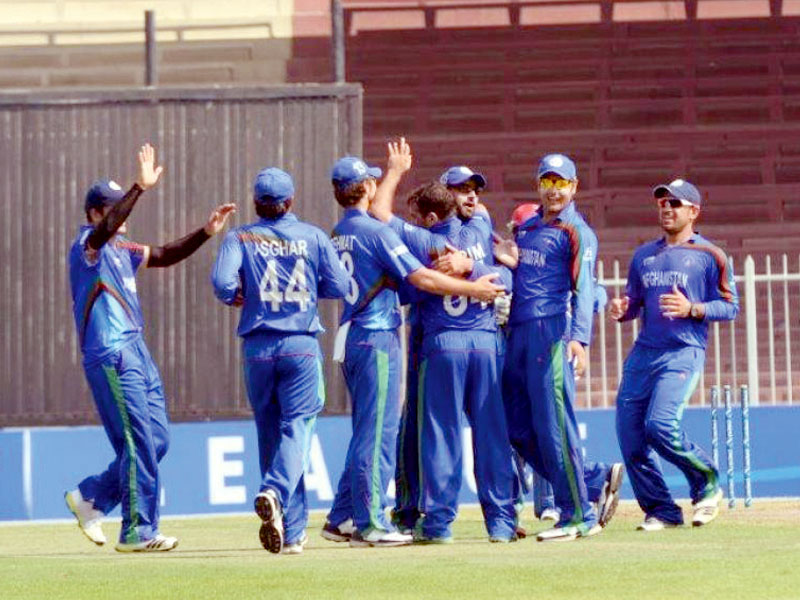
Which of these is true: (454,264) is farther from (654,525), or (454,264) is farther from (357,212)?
(654,525)

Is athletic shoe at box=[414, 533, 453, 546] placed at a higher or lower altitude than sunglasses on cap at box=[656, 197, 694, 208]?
lower

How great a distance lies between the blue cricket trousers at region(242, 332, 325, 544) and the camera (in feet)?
37.0

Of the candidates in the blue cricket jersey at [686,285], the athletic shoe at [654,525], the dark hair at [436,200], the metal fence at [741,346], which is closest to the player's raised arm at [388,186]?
the dark hair at [436,200]

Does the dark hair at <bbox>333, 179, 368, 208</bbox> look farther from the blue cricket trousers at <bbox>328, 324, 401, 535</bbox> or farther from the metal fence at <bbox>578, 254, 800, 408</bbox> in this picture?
the metal fence at <bbox>578, 254, 800, 408</bbox>

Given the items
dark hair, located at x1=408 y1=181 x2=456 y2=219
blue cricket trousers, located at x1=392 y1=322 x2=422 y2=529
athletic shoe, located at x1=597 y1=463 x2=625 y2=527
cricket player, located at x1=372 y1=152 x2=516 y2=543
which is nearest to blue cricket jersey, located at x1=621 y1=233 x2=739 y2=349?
athletic shoe, located at x1=597 y1=463 x2=625 y2=527

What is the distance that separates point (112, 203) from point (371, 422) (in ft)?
6.26

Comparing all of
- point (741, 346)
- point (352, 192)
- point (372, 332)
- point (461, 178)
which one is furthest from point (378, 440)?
point (741, 346)

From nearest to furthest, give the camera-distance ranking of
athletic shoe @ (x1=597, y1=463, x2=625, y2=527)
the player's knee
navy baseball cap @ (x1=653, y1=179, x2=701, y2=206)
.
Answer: the player's knee < athletic shoe @ (x1=597, y1=463, x2=625, y2=527) < navy baseball cap @ (x1=653, y1=179, x2=701, y2=206)

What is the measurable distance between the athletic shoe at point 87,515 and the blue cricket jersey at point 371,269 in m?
1.91

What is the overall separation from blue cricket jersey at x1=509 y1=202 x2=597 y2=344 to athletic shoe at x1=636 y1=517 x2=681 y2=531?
57.7 inches

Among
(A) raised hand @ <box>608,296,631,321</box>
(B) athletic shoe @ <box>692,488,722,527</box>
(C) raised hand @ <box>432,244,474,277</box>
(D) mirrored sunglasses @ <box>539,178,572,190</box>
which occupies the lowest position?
(B) athletic shoe @ <box>692,488,722,527</box>

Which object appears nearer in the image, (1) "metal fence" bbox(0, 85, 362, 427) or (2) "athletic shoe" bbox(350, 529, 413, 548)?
(2) "athletic shoe" bbox(350, 529, 413, 548)

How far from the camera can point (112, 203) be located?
11.9m

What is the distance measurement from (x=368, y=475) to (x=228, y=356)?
6795 millimetres
